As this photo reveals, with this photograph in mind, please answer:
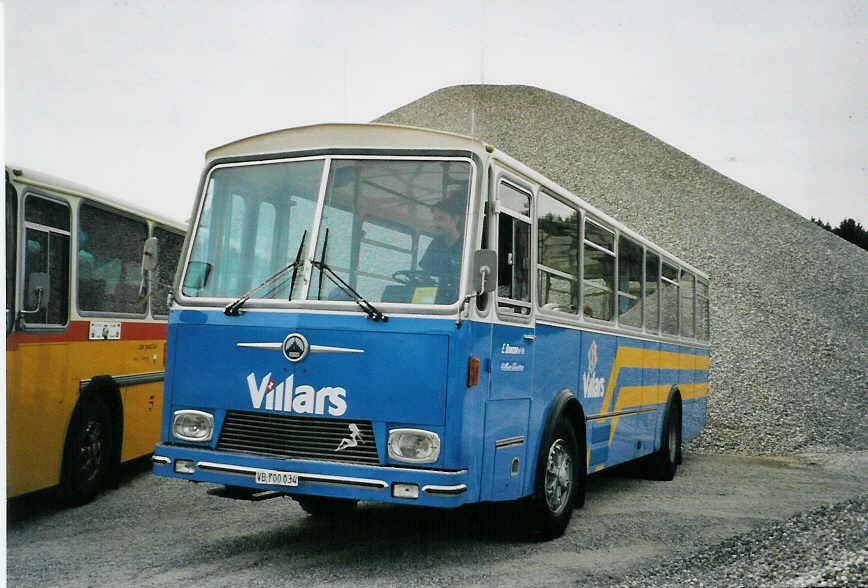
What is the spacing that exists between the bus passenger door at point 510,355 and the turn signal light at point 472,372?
281 mm

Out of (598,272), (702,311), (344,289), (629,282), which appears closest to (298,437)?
(344,289)

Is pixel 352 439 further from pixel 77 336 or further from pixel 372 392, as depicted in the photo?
pixel 77 336

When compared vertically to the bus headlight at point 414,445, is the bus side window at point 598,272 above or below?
above

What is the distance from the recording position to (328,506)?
8.08m

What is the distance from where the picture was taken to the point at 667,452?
39.8 feet

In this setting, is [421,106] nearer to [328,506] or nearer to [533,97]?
[533,97]

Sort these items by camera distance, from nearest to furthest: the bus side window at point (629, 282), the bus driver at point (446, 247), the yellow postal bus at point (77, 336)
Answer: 1. the bus driver at point (446, 247)
2. the yellow postal bus at point (77, 336)
3. the bus side window at point (629, 282)

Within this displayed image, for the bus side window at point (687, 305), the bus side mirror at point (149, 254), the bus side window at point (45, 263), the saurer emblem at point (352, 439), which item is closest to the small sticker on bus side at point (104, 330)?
the bus side window at point (45, 263)

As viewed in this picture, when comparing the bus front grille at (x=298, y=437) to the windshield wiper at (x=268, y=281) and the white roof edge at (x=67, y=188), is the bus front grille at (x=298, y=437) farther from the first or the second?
the white roof edge at (x=67, y=188)

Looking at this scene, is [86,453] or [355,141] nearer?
[355,141]

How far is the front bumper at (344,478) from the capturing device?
5.66 m

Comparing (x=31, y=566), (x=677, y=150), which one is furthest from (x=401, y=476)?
(x=677, y=150)

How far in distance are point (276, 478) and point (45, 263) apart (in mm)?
3206

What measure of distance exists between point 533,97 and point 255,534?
6931cm
